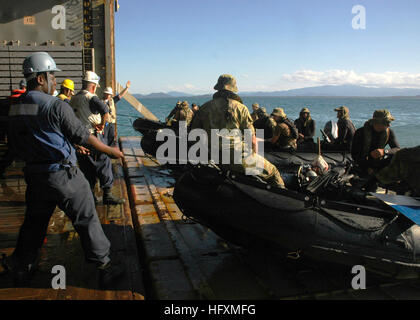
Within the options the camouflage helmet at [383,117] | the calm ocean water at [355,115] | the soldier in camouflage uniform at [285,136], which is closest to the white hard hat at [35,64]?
the camouflage helmet at [383,117]

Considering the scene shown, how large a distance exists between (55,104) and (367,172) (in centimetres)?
453

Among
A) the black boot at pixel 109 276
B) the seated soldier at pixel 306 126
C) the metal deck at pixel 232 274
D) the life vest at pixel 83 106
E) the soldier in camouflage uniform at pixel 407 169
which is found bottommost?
the metal deck at pixel 232 274

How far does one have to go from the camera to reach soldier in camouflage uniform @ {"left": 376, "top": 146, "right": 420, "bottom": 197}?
3.16m

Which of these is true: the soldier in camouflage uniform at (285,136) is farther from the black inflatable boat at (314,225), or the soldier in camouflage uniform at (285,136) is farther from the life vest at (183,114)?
the black inflatable boat at (314,225)

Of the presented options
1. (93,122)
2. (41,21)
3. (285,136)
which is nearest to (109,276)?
(93,122)

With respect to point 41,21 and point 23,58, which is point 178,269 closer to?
point 23,58

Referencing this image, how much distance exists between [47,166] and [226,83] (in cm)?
186

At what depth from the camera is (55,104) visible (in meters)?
2.69

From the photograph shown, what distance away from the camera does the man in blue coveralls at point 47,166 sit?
8.78ft

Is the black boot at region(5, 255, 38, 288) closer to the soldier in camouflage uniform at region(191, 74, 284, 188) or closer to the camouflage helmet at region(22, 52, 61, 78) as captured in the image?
the camouflage helmet at region(22, 52, 61, 78)

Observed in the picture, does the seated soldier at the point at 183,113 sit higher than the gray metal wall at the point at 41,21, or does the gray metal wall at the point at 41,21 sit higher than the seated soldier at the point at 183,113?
the gray metal wall at the point at 41,21

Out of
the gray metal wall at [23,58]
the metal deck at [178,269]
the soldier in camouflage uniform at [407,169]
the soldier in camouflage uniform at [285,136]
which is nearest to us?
the metal deck at [178,269]

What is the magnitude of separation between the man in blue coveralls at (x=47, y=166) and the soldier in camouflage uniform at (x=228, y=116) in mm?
1010

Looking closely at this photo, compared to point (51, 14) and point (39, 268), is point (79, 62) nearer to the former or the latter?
point (51, 14)
